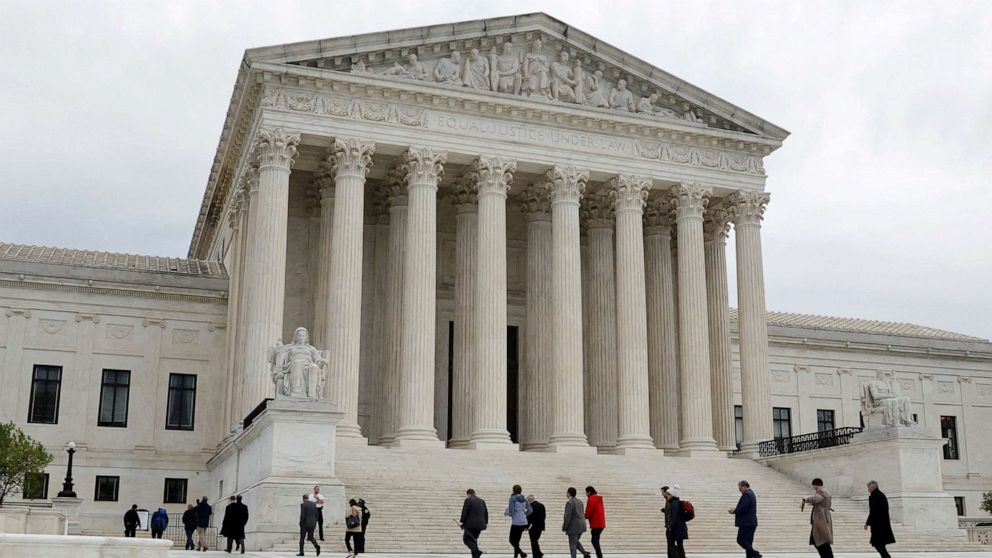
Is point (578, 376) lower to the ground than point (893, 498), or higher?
higher

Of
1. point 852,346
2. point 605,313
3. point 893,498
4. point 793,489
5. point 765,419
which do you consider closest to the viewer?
point 893,498

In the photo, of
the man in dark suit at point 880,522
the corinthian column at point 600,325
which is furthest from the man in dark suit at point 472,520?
the corinthian column at point 600,325

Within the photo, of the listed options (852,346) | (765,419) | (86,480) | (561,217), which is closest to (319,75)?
(561,217)

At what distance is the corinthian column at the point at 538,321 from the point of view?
137 ft

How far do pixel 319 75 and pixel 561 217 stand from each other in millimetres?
10365

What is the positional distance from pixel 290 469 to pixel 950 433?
42.8 m

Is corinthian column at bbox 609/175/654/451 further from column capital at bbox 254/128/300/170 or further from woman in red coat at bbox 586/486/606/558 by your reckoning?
woman in red coat at bbox 586/486/606/558

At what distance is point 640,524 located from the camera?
101 ft

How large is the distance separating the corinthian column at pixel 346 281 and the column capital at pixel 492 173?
4146 mm

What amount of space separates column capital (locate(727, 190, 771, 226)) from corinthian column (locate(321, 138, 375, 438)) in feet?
50.4

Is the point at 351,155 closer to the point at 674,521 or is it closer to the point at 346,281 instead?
the point at 346,281

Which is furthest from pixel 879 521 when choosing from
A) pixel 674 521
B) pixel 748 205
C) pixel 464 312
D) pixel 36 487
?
pixel 36 487

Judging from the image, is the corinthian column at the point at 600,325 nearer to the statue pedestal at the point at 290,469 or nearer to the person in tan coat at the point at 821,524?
the statue pedestal at the point at 290,469

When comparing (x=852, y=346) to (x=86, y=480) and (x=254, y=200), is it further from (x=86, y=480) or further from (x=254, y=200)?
(x=86, y=480)
